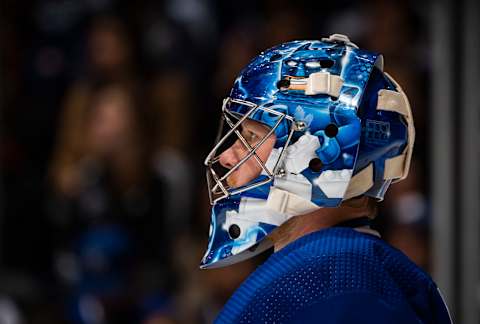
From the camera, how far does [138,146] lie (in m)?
4.25

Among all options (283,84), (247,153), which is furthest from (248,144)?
(283,84)

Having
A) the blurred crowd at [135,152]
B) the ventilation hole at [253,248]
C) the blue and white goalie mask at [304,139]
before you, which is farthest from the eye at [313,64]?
the blurred crowd at [135,152]

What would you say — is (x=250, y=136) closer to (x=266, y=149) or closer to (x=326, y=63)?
(x=266, y=149)

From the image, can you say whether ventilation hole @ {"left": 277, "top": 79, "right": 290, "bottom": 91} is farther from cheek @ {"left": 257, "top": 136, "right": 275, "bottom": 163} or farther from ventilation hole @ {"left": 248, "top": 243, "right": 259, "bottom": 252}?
ventilation hole @ {"left": 248, "top": 243, "right": 259, "bottom": 252}

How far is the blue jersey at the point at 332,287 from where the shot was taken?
143cm

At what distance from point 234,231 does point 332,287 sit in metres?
0.29

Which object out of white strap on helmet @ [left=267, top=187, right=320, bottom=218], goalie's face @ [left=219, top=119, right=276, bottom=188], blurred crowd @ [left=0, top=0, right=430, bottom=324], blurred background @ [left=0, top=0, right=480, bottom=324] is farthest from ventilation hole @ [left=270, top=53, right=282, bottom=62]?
blurred crowd @ [left=0, top=0, right=430, bottom=324]

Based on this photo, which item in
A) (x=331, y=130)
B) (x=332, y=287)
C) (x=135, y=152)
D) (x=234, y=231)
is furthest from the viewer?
(x=135, y=152)

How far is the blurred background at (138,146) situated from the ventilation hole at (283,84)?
1.83m

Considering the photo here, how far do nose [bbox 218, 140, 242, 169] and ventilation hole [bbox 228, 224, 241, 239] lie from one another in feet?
0.36

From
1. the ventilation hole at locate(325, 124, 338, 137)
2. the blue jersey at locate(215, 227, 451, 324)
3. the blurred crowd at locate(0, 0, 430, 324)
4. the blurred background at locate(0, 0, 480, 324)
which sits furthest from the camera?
the blurred crowd at locate(0, 0, 430, 324)

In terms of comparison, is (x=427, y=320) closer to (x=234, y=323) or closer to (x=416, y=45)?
(x=234, y=323)

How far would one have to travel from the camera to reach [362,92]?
159cm

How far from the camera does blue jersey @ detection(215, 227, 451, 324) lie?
143 cm
